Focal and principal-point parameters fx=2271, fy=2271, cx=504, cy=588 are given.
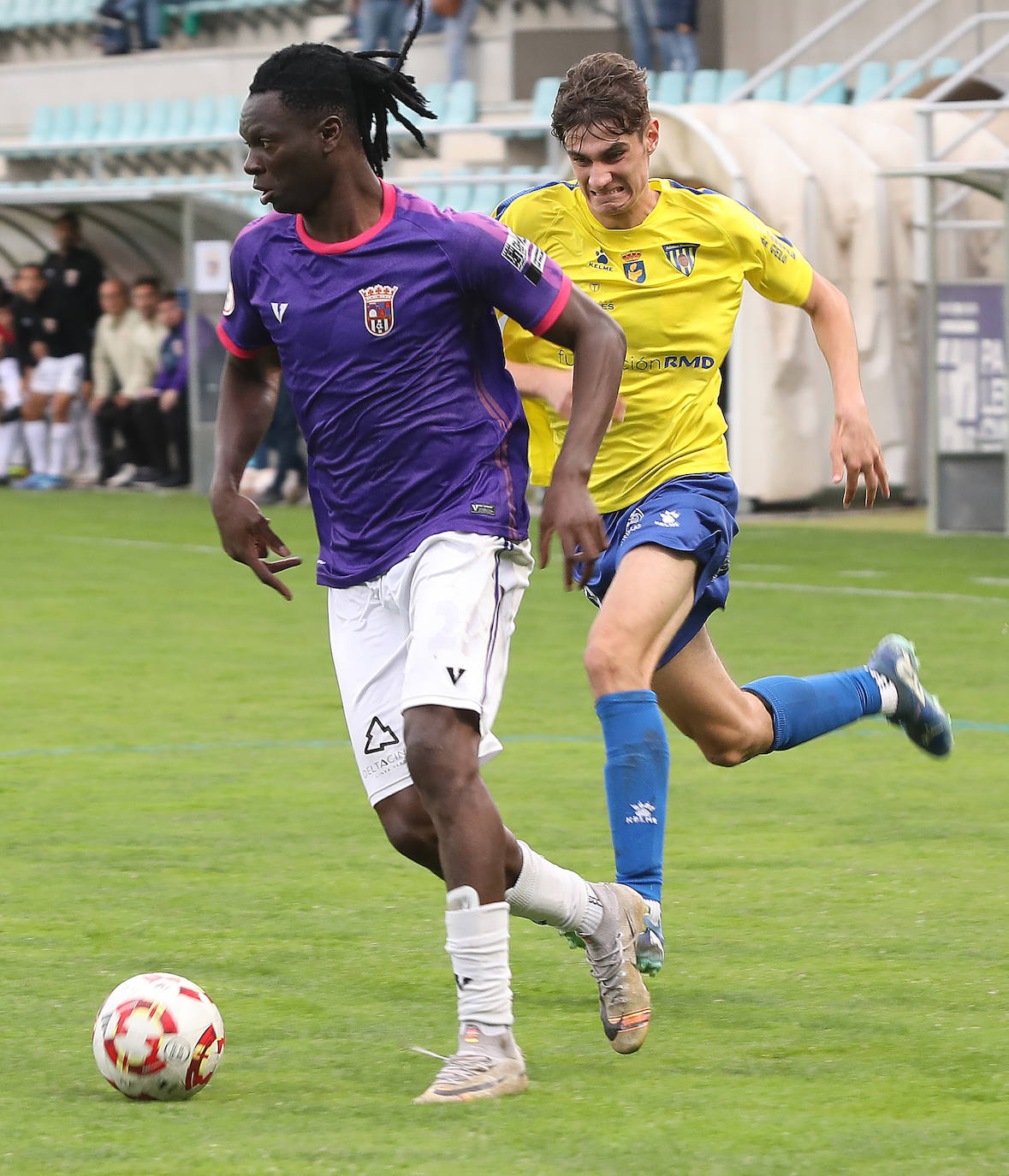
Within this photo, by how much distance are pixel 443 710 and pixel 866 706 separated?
230cm

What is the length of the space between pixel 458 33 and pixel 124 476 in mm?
6572

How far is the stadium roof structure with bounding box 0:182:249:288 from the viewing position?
20.6 metres

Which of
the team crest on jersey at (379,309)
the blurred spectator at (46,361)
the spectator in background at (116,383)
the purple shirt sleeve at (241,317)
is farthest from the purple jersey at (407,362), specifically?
the blurred spectator at (46,361)

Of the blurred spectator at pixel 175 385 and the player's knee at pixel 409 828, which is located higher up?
the player's knee at pixel 409 828

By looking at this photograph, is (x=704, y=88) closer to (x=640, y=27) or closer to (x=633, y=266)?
(x=640, y=27)

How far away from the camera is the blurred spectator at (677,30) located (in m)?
23.0

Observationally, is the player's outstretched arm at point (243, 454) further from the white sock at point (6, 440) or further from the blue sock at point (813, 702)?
the white sock at point (6, 440)

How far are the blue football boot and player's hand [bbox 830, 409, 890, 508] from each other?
0.88 metres

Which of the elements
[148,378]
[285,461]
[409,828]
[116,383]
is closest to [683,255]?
[409,828]

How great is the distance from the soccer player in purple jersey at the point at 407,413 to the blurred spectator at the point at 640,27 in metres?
19.1

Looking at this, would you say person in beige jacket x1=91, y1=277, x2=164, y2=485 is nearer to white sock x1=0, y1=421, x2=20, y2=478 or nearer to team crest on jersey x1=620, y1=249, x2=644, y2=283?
white sock x1=0, y1=421, x2=20, y2=478

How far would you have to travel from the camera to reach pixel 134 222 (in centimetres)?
2198

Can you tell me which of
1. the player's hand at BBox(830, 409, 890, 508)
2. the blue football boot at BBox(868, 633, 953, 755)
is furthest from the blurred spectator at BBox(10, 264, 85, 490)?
the player's hand at BBox(830, 409, 890, 508)

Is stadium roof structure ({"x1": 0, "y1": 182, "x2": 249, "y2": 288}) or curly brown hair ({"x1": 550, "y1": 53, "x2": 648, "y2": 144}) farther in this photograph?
stadium roof structure ({"x1": 0, "y1": 182, "x2": 249, "y2": 288})
